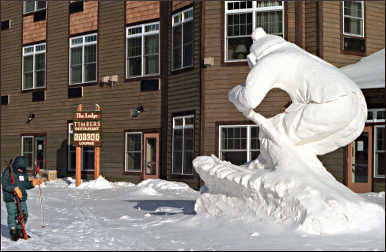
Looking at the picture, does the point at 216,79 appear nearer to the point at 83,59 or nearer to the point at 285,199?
the point at 83,59

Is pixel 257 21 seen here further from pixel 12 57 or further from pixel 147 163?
pixel 12 57

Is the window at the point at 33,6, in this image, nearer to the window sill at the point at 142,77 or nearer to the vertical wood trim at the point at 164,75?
the window sill at the point at 142,77

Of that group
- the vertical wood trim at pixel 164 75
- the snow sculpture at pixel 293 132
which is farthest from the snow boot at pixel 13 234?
the vertical wood trim at pixel 164 75

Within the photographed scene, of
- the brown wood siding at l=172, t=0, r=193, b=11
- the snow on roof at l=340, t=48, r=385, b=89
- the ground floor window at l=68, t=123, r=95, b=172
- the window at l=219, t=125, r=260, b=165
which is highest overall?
the brown wood siding at l=172, t=0, r=193, b=11

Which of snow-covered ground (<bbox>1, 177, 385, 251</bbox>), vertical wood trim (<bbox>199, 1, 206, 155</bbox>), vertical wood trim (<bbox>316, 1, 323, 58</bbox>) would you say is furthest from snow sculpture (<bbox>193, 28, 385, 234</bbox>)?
vertical wood trim (<bbox>199, 1, 206, 155</bbox>)

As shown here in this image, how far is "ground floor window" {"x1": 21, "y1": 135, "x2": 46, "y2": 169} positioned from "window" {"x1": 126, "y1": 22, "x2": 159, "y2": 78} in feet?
20.6

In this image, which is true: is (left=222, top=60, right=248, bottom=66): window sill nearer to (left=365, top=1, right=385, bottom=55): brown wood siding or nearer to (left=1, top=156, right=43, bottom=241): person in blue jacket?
(left=365, top=1, right=385, bottom=55): brown wood siding

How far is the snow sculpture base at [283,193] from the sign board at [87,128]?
11042 millimetres

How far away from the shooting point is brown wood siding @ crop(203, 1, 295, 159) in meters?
17.3

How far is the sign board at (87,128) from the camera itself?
792 inches

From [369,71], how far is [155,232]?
9.66 m

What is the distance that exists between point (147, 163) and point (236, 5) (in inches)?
268

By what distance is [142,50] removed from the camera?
21.0 meters

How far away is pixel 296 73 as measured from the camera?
8.39 metres
